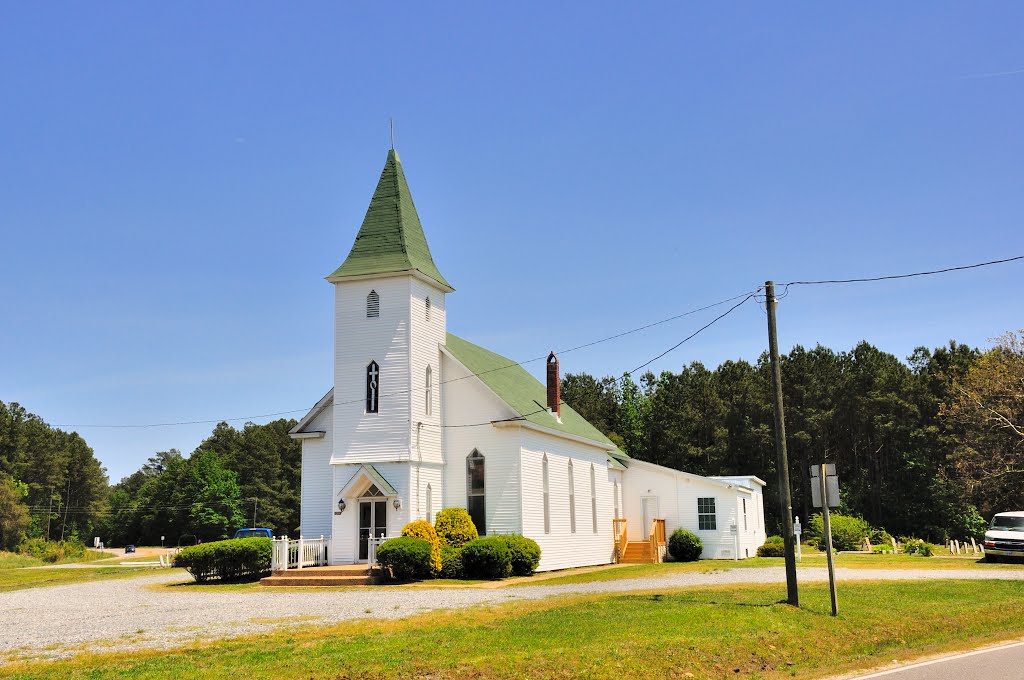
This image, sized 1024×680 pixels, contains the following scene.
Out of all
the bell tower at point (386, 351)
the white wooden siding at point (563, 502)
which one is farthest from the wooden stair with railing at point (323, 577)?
the white wooden siding at point (563, 502)

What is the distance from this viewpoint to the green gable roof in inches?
1387

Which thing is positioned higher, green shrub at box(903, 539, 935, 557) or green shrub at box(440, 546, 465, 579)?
green shrub at box(440, 546, 465, 579)

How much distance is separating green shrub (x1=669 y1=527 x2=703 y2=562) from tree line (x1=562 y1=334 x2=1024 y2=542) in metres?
19.6

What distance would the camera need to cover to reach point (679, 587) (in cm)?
2295

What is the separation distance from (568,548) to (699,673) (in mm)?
24038

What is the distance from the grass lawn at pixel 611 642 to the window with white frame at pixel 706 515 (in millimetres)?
21455

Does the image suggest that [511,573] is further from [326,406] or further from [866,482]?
[866,482]

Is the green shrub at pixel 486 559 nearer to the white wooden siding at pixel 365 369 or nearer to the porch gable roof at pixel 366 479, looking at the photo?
the porch gable roof at pixel 366 479

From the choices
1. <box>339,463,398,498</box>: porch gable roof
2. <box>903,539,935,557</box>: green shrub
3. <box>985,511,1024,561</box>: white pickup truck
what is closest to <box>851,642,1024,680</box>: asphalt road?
<box>339,463,398,498</box>: porch gable roof

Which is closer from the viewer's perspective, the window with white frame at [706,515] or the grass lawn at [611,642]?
the grass lawn at [611,642]

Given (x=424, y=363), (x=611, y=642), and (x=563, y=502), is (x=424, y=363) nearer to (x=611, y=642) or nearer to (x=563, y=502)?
(x=563, y=502)

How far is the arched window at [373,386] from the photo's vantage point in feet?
105

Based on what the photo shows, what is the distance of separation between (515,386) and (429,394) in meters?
7.21

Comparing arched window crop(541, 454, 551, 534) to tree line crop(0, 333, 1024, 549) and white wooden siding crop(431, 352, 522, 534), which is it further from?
tree line crop(0, 333, 1024, 549)
